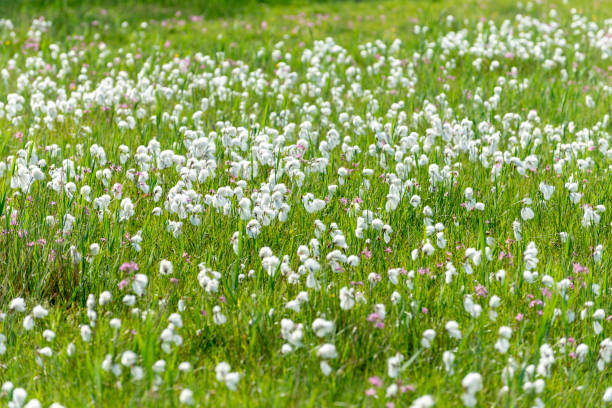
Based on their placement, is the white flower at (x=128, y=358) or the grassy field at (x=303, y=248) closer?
the white flower at (x=128, y=358)

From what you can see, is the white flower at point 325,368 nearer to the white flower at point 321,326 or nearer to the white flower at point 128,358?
the white flower at point 321,326

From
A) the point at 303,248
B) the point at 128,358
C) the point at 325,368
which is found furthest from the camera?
the point at 303,248

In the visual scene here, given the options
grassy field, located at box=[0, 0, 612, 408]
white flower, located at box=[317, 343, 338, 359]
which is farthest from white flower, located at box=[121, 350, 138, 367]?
white flower, located at box=[317, 343, 338, 359]

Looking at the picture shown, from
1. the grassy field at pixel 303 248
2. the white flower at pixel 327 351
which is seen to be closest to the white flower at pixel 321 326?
the grassy field at pixel 303 248

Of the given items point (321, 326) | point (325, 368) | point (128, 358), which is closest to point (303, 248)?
point (321, 326)

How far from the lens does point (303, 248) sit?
3.74 metres

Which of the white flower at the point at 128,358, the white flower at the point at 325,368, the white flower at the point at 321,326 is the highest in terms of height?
the white flower at the point at 321,326

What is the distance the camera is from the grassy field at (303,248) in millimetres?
3156

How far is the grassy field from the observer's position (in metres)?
3.16

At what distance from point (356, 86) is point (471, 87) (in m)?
1.47

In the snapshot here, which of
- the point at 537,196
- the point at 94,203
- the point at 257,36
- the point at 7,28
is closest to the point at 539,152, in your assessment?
the point at 537,196

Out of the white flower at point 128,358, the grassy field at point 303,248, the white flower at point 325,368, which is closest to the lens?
the white flower at point 128,358

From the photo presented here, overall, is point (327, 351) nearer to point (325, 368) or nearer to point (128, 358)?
point (325, 368)

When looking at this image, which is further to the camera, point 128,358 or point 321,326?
point 321,326
